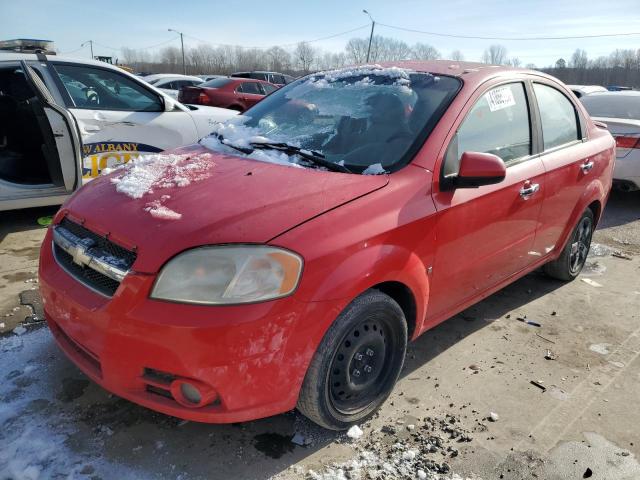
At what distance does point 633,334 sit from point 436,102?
2.26 m

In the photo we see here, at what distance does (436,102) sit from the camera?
2803 millimetres

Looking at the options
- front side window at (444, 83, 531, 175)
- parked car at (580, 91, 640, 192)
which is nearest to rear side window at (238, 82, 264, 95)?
parked car at (580, 91, 640, 192)

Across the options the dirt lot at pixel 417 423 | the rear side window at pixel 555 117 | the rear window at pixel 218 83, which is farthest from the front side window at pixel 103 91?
the rear window at pixel 218 83

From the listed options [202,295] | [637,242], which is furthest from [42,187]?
[637,242]

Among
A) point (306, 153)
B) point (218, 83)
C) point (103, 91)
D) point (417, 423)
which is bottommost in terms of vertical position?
point (417, 423)

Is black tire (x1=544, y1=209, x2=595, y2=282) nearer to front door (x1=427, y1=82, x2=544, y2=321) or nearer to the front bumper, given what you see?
front door (x1=427, y1=82, x2=544, y2=321)

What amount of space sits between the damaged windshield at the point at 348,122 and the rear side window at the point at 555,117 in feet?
3.08

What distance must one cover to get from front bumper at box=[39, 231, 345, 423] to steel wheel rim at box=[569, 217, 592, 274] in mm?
2958

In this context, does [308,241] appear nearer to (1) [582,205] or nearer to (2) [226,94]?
(1) [582,205]

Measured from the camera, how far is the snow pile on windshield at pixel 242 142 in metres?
2.74

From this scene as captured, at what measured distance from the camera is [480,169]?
98.5 inches

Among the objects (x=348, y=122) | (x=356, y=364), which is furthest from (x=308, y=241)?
(x=348, y=122)

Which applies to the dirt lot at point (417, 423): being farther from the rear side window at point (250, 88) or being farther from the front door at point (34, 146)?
the rear side window at point (250, 88)

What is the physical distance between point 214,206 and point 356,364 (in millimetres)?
991
